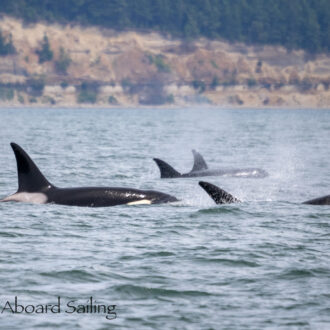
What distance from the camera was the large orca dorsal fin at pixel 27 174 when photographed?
18453mm

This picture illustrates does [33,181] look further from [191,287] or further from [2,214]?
[191,287]

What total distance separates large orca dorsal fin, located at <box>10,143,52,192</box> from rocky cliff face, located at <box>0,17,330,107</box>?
158253mm

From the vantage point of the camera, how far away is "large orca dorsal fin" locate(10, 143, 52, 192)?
727 inches

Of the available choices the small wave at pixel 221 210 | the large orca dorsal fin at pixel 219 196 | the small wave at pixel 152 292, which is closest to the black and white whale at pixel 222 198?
the large orca dorsal fin at pixel 219 196

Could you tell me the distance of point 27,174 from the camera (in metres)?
18.8

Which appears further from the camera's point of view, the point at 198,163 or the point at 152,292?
the point at 198,163

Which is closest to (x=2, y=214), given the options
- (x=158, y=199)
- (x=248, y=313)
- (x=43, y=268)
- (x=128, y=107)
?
(x=158, y=199)

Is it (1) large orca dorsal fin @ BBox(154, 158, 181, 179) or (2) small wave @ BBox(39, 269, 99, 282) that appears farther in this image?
A: (1) large orca dorsal fin @ BBox(154, 158, 181, 179)

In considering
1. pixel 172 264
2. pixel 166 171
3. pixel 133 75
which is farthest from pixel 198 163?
pixel 133 75

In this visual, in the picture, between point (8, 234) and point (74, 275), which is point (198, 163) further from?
point (74, 275)

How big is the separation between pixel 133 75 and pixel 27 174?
164826 mm

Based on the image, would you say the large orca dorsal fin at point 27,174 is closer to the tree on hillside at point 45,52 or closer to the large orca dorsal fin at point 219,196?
the large orca dorsal fin at point 219,196

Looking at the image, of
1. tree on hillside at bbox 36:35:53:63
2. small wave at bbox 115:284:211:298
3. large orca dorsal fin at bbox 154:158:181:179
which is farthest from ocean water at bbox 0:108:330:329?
tree on hillside at bbox 36:35:53:63

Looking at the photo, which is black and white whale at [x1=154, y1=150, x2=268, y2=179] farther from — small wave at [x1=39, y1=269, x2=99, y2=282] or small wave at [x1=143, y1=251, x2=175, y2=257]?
small wave at [x1=39, y1=269, x2=99, y2=282]
